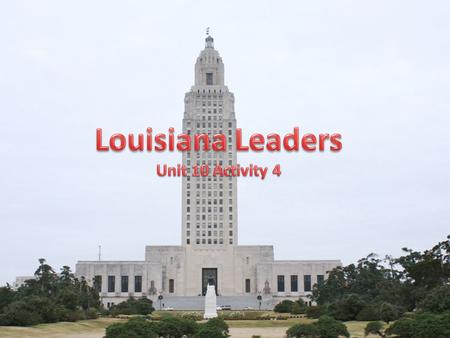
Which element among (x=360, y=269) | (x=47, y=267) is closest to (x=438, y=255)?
(x=360, y=269)

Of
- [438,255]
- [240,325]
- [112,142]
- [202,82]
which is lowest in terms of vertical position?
[240,325]

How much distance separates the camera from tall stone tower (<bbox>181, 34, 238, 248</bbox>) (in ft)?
364

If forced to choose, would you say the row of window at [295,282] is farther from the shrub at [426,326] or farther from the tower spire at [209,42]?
the shrub at [426,326]

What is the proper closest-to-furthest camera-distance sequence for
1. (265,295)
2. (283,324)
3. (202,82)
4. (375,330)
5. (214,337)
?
(214,337), (375,330), (283,324), (265,295), (202,82)

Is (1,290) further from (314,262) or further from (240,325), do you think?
(314,262)

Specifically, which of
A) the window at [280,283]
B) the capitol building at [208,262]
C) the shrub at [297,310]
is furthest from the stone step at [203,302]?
the shrub at [297,310]

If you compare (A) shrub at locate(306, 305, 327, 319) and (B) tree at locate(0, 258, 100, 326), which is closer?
(B) tree at locate(0, 258, 100, 326)

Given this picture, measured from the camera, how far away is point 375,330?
37.5 metres

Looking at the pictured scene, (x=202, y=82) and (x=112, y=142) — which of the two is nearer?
(x=112, y=142)

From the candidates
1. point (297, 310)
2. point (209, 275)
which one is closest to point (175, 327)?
point (297, 310)

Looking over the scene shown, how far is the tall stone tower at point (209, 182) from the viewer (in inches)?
4368

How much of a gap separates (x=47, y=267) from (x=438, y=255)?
43.9 meters

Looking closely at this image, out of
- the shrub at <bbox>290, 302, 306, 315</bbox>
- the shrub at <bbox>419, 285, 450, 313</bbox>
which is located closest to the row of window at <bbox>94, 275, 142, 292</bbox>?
the shrub at <bbox>290, 302, 306, 315</bbox>

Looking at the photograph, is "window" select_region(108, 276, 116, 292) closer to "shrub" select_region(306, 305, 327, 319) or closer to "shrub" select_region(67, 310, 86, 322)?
"shrub" select_region(67, 310, 86, 322)
